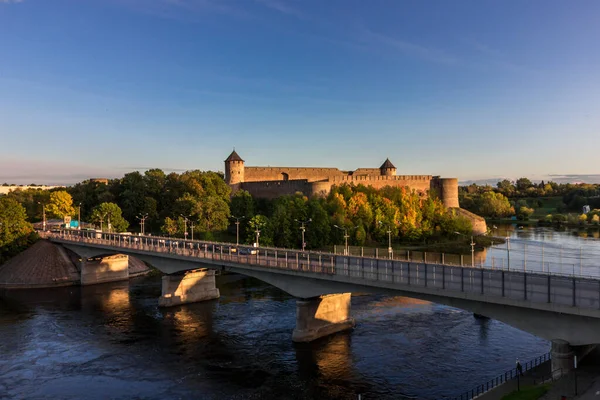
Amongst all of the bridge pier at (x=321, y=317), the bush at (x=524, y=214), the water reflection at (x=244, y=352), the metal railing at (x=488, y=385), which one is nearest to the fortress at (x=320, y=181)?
the bush at (x=524, y=214)

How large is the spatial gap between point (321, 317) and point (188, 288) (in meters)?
20.9

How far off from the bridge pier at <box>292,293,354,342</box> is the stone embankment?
43282 mm

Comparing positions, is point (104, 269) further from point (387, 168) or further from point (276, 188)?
point (387, 168)

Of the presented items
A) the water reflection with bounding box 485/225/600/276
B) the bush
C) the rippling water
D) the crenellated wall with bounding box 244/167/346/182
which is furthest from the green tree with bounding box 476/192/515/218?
the rippling water

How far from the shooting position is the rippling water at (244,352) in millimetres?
31062

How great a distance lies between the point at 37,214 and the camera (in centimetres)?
12425

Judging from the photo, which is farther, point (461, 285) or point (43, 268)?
point (43, 268)

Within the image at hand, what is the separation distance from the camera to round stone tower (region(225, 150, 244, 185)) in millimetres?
127625

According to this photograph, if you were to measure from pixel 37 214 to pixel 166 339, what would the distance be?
99.2 meters

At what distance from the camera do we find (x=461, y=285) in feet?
98.7

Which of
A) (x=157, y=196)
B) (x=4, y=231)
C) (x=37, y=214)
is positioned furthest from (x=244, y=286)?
(x=37, y=214)

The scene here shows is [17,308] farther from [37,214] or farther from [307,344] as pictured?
[37,214]

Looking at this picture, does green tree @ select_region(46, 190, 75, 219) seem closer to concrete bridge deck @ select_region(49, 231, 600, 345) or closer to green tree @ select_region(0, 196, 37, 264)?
green tree @ select_region(0, 196, 37, 264)

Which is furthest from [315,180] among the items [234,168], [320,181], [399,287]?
[399,287]
